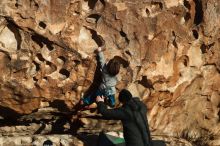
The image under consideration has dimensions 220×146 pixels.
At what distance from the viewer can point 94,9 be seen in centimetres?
798

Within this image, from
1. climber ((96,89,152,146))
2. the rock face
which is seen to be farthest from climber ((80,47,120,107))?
climber ((96,89,152,146))

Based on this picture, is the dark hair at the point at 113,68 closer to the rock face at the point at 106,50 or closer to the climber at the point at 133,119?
the rock face at the point at 106,50

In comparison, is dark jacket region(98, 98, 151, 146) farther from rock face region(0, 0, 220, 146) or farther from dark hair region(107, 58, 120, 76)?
rock face region(0, 0, 220, 146)

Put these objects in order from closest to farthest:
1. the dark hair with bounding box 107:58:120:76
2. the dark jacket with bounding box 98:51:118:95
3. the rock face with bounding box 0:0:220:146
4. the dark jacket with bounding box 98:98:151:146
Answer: the dark jacket with bounding box 98:98:151:146
the rock face with bounding box 0:0:220:146
the dark hair with bounding box 107:58:120:76
the dark jacket with bounding box 98:51:118:95

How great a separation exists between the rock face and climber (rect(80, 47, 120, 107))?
168 mm

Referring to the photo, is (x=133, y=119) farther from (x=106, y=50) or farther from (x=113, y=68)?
(x=106, y=50)

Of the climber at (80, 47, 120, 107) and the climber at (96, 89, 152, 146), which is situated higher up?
the climber at (80, 47, 120, 107)

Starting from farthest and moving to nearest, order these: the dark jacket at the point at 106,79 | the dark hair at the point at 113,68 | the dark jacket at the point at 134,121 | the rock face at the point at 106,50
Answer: the dark jacket at the point at 106,79 → the dark hair at the point at 113,68 → the rock face at the point at 106,50 → the dark jacket at the point at 134,121

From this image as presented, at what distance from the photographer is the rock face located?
25.5 feet

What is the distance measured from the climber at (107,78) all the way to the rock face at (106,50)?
0.55 ft

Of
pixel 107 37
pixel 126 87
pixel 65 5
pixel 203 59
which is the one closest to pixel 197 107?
pixel 203 59

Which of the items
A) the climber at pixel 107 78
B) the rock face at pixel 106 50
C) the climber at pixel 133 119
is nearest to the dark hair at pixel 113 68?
the climber at pixel 107 78

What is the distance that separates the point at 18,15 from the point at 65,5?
751 millimetres

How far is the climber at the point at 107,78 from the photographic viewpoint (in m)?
7.92
